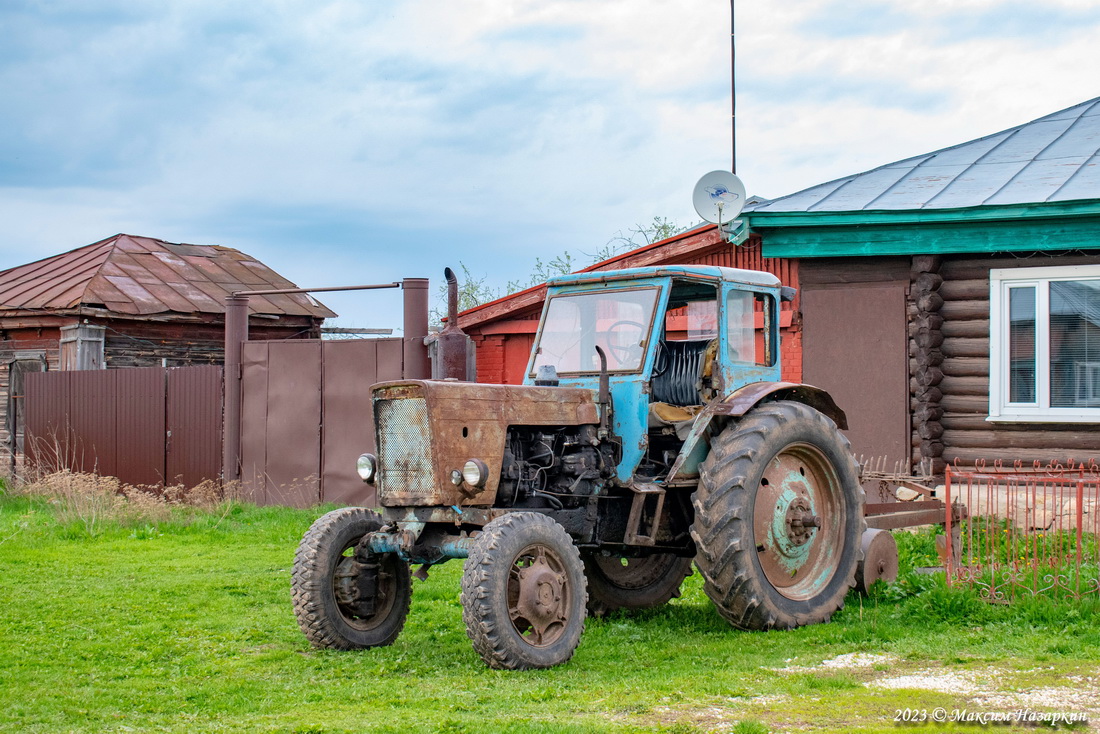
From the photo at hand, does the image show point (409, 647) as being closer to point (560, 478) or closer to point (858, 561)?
point (560, 478)

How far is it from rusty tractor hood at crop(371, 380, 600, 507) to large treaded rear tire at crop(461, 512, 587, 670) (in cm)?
48

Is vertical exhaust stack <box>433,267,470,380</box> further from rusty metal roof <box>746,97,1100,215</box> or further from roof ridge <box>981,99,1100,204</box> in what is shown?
roof ridge <box>981,99,1100,204</box>

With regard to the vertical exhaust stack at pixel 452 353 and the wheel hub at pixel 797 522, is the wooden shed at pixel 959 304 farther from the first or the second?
the wheel hub at pixel 797 522

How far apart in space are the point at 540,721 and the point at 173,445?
12806mm

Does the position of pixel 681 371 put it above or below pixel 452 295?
below

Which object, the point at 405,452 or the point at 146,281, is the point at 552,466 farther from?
the point at 146,281

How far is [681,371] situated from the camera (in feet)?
25.9

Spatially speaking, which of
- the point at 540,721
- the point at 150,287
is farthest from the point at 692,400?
the point at 150,287

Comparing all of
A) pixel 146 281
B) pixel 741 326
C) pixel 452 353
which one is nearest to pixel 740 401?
pixel 741 326

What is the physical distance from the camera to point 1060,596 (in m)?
7.57

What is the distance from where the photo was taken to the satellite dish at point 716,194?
38.1ft

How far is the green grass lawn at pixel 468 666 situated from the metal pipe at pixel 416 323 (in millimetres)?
4691

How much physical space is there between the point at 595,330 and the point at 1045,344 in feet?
17.9

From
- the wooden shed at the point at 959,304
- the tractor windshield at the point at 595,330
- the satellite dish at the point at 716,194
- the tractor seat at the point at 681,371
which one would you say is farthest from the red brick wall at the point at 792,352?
the tractor windshield at the point at 595,330
